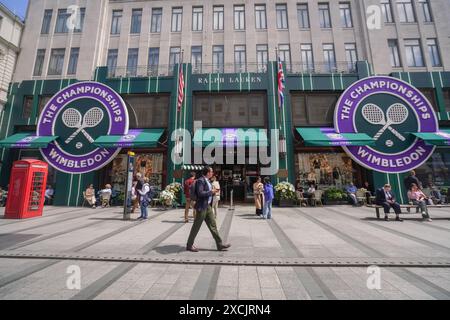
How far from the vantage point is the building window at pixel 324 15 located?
1920cm

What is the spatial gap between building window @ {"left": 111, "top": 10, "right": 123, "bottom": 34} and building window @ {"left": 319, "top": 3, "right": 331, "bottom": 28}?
19.0m

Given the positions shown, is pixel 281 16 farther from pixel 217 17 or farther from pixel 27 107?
pixel 27 107

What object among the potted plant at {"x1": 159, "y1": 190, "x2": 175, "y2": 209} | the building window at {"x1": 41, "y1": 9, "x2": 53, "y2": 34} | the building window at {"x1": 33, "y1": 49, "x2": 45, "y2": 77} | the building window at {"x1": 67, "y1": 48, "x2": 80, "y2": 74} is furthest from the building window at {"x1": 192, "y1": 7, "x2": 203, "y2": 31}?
the potted plant at {"x1": 159, "y1": 190, "x2": 175, "y2": 209}

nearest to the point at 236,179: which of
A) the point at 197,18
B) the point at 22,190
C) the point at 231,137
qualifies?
the point at 231,137

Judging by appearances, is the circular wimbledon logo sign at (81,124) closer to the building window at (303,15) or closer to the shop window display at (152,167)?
the shop window display at (152,167)

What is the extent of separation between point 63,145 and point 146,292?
1573 centimetres

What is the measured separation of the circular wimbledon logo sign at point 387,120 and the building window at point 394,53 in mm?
5577

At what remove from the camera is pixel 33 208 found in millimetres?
10289

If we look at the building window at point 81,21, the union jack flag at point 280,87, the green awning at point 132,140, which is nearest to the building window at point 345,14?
the union jack flag at point 280,87

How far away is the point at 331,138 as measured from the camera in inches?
525

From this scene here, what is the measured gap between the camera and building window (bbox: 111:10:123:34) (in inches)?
796

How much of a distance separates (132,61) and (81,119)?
753cm

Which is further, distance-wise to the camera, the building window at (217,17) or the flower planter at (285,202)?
the building window at (217,17)
